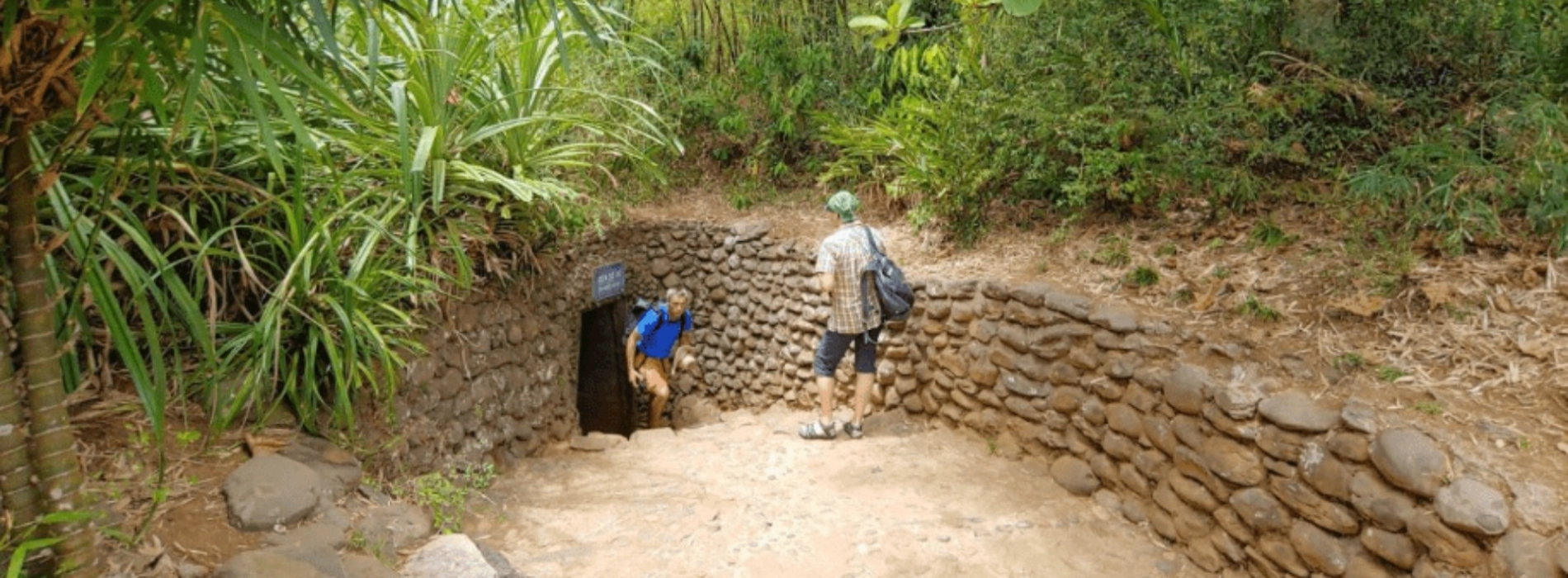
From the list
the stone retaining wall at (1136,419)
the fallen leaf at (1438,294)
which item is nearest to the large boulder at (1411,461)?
the stone retaining wall at (1136,419)

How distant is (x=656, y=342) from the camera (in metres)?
6.15

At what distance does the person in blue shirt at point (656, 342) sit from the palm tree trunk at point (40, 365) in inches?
175

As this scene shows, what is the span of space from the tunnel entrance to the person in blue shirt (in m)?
0.97

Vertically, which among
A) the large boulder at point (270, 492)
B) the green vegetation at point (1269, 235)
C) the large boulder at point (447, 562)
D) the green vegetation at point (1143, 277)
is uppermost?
the green vegetation at point (1269, 235)

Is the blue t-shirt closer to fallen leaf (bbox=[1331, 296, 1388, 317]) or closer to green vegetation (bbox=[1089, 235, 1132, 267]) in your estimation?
green vegetation (bbox=[1089, 235, 1132, 267])

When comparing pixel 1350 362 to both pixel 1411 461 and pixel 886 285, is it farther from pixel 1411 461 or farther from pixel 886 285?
pixel 886 285

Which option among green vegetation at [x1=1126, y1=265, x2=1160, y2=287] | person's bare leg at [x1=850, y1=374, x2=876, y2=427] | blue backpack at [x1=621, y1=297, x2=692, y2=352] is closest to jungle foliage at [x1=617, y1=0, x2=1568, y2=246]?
green vegetation at [x1=1126, y1=265, x2=1160, y2=287]

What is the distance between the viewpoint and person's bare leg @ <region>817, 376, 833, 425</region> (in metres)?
4.56

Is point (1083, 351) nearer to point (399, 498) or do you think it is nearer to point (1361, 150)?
point (1361, 150)

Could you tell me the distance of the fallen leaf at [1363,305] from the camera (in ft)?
9.00

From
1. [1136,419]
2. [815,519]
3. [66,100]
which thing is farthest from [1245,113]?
[66,100]

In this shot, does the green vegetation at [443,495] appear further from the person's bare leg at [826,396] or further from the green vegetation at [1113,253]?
the green vegetation at [1113,253]

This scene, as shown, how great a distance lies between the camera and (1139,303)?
11.4 ft

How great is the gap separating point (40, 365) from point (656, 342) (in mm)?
4799
